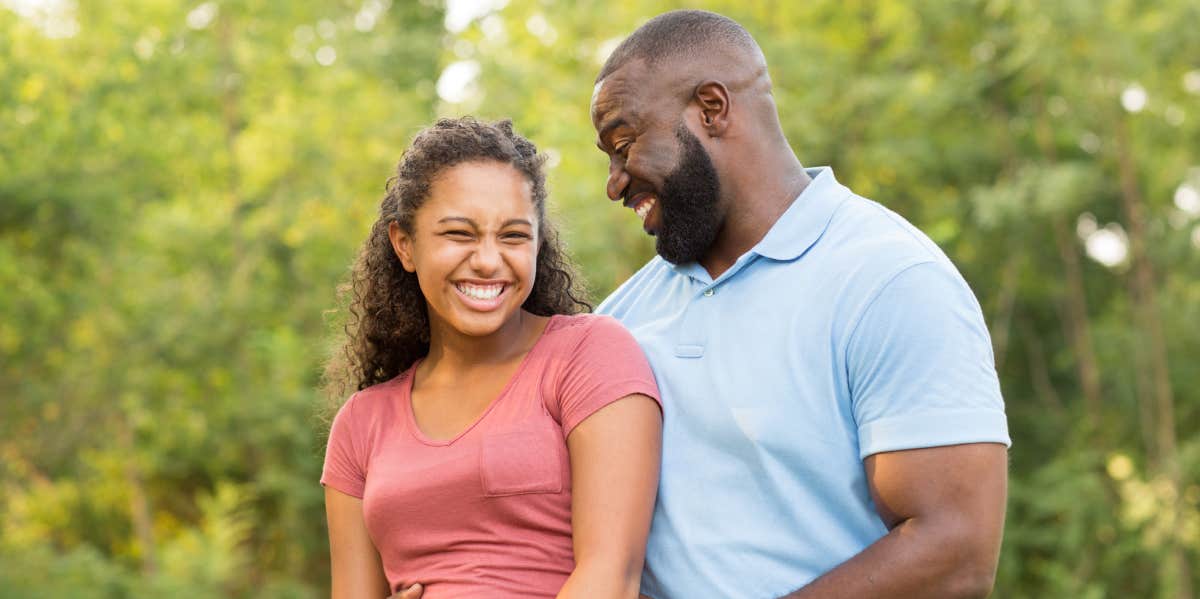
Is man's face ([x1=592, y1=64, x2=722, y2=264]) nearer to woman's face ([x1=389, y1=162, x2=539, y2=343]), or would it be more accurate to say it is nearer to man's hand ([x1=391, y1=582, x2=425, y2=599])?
woman's face ([x1=389, y1=162, x2=539, y2=343])

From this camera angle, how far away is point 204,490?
13828 millimetres

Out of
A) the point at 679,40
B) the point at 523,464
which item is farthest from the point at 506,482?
the point at 679,40

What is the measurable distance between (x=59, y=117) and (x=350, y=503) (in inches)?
362

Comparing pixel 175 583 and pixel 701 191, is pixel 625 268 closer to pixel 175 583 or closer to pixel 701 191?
pixel 175 583

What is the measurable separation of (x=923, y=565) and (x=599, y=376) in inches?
26.8

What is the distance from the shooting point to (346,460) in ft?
9.61

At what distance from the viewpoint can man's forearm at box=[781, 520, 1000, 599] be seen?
7.76 ft

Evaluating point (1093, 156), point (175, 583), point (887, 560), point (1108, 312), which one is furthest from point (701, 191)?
point (1108, 312)

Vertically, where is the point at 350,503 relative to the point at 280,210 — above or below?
below

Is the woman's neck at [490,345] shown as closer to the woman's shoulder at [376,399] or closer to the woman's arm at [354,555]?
the woman's shoulder at [376,399]

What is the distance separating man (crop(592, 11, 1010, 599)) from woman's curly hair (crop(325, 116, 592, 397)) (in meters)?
0.17

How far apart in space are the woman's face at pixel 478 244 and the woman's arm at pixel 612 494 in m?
0.32

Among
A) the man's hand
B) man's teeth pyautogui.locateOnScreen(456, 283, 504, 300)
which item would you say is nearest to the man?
man's teeth pyautogui.locateOnScreen(456, 283, 504, 300)

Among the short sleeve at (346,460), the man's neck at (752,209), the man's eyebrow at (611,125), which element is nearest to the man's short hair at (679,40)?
the man's eyebrow at (611,125)
